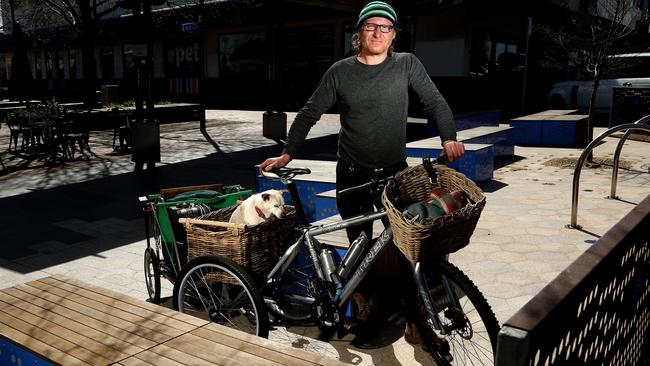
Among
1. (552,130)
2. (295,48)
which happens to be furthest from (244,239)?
(295,48)

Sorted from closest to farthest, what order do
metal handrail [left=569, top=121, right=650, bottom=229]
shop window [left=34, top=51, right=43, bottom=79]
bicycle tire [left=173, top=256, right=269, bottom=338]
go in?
bicycle tire [left=173, top=256, right=269, bottom=338]
metal handrail [left=569, top=121, right=650, bottom=229]
shop window [left=34, top=51, right=43, bottom=79]

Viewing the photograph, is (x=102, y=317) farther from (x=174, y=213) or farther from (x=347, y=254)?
(x=347, y=254)

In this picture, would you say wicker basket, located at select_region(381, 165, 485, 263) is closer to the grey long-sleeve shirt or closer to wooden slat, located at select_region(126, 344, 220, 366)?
the grey long-sleeve shirt

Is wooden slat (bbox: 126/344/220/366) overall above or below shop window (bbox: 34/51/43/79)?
below

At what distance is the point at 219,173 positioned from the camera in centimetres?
1056

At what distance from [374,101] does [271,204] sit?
953 mm

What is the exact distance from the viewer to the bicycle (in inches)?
122

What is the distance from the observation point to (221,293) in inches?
155

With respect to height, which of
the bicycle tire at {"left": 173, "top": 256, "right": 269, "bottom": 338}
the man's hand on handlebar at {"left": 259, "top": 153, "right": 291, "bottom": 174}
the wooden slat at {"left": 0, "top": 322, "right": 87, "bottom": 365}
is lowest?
the bicycle tire at {"left": 173, "top": 256, "right": 269, "bottom": 338}

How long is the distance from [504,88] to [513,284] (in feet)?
65.7

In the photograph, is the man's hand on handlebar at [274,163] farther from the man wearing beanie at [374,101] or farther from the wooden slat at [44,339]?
the wooden slat at [44,339]

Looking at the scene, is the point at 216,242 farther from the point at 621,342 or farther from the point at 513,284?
the point at 513,284

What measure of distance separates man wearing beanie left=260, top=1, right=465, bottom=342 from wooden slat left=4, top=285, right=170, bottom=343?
4.18ft

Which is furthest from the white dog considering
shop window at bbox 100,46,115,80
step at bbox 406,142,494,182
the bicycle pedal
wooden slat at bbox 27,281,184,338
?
shop window at bbox 100,46,115,80
